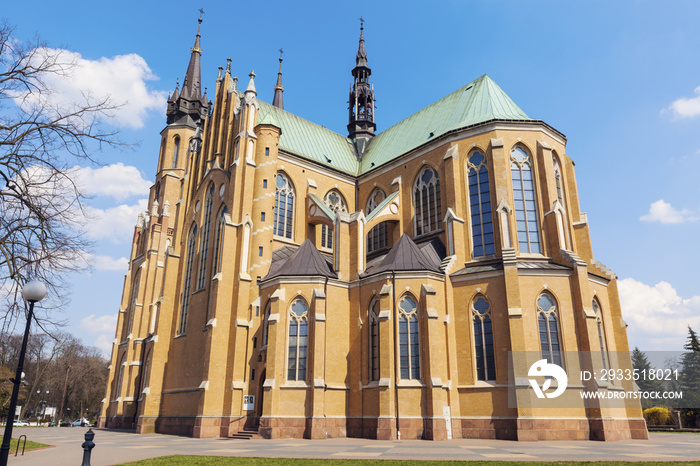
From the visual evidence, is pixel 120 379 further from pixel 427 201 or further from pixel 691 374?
pixel 691 374

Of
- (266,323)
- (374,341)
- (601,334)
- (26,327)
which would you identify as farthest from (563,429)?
(26,327)

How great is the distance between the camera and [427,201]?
3241 centimetres

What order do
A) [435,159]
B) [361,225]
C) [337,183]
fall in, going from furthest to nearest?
[337,183]
[435,159]
[361,225]

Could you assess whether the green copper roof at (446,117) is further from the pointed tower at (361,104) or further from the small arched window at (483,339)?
the small arched window at (483,339)

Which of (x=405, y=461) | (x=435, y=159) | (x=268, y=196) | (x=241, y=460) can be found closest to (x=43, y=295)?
(x=241, y=460)

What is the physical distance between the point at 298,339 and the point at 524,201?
51.8 ft

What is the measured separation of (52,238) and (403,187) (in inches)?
1058

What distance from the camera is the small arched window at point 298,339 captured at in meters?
25.9

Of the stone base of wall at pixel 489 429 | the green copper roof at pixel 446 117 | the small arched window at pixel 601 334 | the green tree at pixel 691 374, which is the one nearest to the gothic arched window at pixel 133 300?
the green copper roof at pixel 446 117

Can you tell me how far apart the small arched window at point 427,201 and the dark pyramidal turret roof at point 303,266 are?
23.5 feet

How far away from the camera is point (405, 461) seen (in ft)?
44.7

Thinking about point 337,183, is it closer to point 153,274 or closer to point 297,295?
point 297,295

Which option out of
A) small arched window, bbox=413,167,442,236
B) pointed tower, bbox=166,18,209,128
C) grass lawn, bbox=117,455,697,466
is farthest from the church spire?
grass lawn, bbox=117,455,697,466

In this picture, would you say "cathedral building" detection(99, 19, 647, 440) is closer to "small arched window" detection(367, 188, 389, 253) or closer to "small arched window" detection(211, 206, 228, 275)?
"small arched window" detection(367, 188, 389, 253)
